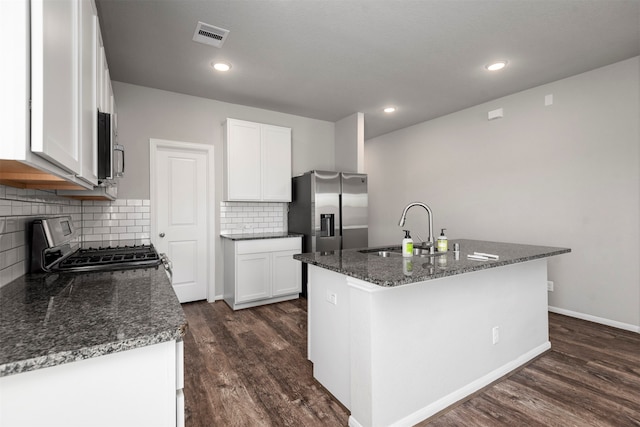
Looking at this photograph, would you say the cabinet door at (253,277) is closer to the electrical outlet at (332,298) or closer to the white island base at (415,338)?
the white island base at (415,338)

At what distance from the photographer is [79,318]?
3.34 feet

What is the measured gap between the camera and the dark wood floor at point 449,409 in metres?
1.86

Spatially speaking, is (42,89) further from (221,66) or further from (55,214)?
(221,66)

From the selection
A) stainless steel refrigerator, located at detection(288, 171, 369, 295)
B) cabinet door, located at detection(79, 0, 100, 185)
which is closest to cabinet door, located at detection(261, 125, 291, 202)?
stainless steel refrigerator, located at detection(288, 171, 369, 295)

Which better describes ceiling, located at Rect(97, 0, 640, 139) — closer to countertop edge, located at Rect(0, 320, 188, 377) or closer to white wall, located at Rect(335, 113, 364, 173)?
white wall, located at Rect(335, 113, 364, 173)

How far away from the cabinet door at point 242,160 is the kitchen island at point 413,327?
215cm

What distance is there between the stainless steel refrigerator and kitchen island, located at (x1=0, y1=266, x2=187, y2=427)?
3007mm

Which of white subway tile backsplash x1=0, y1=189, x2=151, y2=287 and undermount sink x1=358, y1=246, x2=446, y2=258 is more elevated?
white subway tile backsplash x1=0, y1=189, x2=151, y2=287

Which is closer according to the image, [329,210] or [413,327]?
[413,327]

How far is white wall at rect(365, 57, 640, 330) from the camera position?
10.2 ft

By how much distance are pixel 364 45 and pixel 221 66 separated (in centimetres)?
143

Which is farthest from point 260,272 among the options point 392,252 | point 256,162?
point 392,252

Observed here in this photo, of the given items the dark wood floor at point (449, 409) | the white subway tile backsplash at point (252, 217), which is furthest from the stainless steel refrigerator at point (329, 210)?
the dark wood floor at point (449, 409)

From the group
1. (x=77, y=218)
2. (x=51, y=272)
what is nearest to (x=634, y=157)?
(x=51, y=272)
